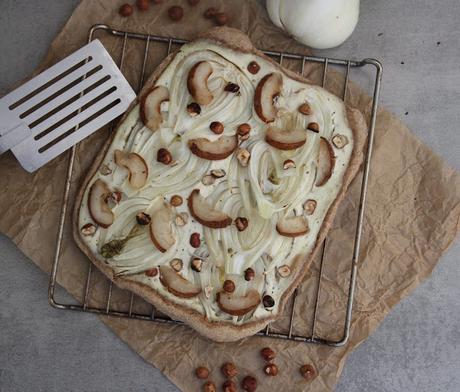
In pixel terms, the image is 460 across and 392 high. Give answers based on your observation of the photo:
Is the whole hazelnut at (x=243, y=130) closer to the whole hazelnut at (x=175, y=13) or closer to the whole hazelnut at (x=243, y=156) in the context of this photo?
the whole hazelnut at (x=243, y=156)

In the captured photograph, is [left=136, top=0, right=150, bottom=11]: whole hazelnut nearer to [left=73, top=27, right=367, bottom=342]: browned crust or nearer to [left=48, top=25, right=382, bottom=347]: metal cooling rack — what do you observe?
[left=48, top=25, right=382, bottom=347]: metal cooling rack

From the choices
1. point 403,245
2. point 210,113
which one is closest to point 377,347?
point 403,245

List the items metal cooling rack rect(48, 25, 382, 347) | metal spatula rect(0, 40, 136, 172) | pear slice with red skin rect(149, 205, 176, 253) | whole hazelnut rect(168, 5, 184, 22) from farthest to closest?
1. whole hazelnut rect(168, 5, 184, 22)
2. metal cooling rack rect(48, 25, 382, 347)
3. metal spatula rect(0, 40, 136, 172)
4. pear slice with red skin rect(149, 205, 176, 253)


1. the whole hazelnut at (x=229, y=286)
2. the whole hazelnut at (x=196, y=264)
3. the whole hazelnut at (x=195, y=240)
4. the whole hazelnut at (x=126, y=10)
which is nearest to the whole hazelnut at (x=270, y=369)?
the whole hazelnut at (x=229, y=286)

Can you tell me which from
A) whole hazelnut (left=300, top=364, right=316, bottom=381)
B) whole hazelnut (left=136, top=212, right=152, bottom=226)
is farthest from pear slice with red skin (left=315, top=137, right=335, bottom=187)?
whole hazelnut (left=300, top=364, right=316, bottom=381)

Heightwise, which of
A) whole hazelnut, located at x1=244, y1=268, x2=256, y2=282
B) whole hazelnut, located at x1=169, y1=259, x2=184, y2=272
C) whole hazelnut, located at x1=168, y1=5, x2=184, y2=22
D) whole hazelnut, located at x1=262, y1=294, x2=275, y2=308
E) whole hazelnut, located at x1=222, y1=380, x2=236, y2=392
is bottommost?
whole hazelnut, located at x1=222, y1=380, x2=236, y2=392

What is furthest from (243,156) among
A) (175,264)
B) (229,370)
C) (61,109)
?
(229,370)
